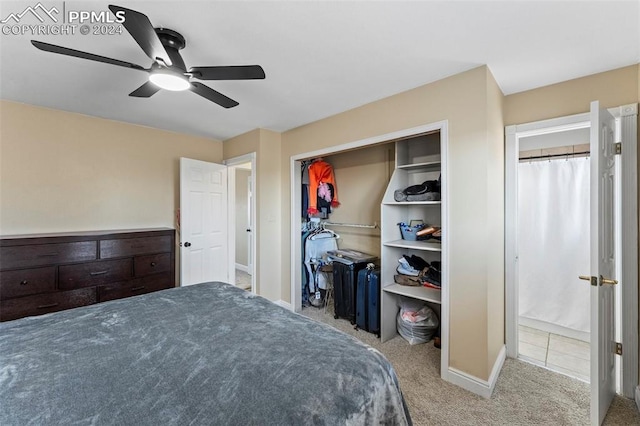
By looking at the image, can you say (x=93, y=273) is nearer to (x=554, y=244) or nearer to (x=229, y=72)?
(x=229, y=72)

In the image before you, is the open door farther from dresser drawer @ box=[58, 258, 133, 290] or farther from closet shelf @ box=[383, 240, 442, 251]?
dresser drawer @ box=[58, 258, 133, 290]

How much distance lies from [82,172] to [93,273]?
120cm

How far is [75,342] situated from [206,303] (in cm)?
62

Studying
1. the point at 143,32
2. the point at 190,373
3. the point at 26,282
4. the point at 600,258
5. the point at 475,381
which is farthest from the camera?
the point at 26,282

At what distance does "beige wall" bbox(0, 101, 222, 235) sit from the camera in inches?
105

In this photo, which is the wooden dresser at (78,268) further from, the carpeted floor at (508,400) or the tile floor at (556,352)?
the tile floor at (556,352)

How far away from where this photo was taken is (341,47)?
1786 millimetres

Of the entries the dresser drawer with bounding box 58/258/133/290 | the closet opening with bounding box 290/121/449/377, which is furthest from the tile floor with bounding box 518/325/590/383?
the dresser drawer with bounding box 58/258/133/290

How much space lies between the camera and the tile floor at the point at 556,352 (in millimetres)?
2295

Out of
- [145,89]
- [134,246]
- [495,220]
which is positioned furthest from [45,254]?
[495,220]

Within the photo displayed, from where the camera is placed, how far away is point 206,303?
170cm

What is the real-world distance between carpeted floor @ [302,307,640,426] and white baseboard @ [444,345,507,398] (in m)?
0.04

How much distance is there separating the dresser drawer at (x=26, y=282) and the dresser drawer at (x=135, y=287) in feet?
1.31

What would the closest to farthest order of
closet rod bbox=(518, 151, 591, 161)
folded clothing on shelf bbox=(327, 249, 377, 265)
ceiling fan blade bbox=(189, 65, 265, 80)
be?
1. ceiling fan blade bbox=(189, 65, 265, 80)
2. closet rod bbox=(518, 151, 591, 161)
3. folded clothing on shelf bbox=(327, 249, 377, 265)
